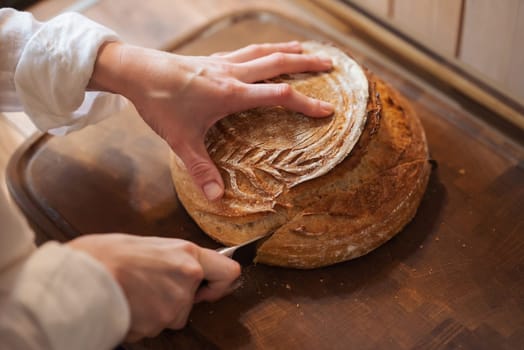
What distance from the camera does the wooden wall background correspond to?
1.43 metres

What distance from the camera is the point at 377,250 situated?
1.33 metres

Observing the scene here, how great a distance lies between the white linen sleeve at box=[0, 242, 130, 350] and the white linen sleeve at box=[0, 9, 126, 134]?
0.46 m

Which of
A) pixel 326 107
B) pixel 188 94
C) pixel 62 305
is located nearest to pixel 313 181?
pixel 326 107

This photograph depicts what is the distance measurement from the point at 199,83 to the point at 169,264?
1.21 feet

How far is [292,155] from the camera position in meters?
1.27

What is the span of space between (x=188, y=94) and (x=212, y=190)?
0.61 ft

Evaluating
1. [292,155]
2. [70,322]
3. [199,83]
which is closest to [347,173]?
[292,155]

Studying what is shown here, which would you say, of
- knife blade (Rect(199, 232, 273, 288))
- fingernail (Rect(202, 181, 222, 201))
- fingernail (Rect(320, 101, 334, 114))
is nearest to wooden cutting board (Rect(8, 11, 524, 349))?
knife blade (Rect(199, 232, 273, 288))

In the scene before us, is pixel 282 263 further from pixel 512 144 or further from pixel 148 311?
pixel 512 144

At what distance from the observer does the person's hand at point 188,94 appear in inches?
48.8

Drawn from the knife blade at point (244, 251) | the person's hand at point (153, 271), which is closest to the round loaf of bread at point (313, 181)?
the knife blade at point (244, 251)

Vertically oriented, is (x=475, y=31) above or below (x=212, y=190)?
above

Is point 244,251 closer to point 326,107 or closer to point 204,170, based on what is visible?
point 204,170

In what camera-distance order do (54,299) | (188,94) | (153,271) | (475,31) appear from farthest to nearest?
1. (475,31)
2. (188,94)
3. (153,271)
4. (54,299)
